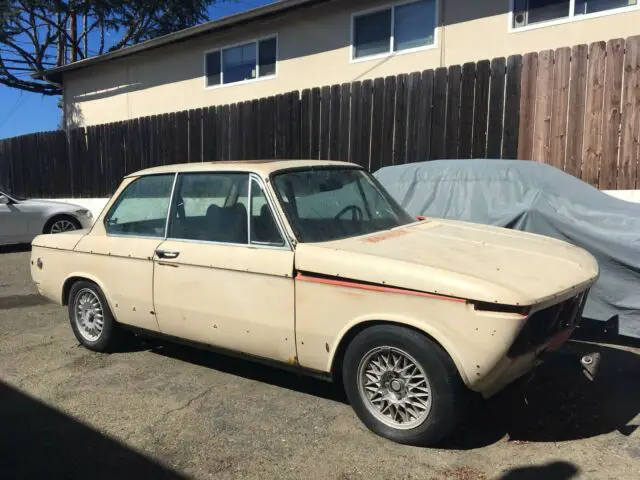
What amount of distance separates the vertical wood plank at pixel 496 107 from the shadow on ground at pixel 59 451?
6133 millimetres

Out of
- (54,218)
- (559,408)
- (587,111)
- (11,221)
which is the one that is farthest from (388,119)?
(11,221)

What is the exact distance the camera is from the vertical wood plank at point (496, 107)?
7422mm

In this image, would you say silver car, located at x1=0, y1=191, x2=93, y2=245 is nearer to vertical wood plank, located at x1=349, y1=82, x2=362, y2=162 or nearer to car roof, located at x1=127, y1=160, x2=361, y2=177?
vertical wood plank, located at x1=349, y1=82, x2=362, y2=162

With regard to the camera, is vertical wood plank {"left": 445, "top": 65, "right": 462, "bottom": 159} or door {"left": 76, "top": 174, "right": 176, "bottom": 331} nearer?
door {"left": 76, "top": 174, "right": 176, "bottom": 331}

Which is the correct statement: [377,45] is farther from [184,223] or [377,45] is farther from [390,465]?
[390,465]

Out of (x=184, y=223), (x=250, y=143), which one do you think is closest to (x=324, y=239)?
(x=184, y=223)

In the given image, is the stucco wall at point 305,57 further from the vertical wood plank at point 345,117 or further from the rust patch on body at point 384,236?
the rust patch on body at point 384,236

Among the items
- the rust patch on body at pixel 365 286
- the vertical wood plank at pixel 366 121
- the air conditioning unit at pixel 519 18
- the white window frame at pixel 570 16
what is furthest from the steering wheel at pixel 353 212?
the air conditioning unit at pixel 519 18

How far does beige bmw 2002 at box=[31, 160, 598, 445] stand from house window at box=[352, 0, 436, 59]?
6263mm

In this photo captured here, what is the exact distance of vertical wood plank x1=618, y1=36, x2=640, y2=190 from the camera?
6430 mm

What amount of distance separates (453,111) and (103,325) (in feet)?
18.2

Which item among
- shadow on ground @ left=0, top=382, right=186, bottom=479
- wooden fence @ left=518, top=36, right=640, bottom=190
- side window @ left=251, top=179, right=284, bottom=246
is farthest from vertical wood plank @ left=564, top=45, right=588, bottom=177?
shadow on ground @ left=0, top=382, right=186, bottom=479

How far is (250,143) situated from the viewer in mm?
10750

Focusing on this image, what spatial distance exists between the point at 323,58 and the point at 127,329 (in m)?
7.94
